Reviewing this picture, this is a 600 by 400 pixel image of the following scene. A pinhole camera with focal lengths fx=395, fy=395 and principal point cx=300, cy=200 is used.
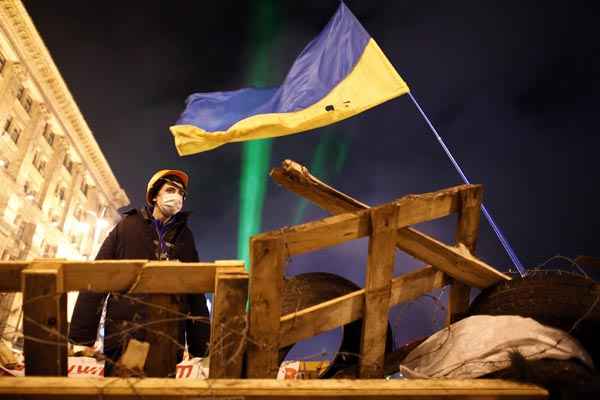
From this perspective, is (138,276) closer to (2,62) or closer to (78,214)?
(2,62)

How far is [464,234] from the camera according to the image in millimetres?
4152

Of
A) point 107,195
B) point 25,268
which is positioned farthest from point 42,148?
point 25,268

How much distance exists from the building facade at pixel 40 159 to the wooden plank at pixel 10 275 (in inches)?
1333

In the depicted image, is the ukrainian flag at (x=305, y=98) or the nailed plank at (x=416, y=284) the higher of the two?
the ukrainian flag at (x=305, y=98)

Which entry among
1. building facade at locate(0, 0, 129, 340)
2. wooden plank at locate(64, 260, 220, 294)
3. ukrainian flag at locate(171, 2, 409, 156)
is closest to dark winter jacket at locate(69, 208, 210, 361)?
wooden plank at locate(64, 260, 220, 294)

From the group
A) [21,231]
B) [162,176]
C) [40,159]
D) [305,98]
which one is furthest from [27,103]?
[162,176]

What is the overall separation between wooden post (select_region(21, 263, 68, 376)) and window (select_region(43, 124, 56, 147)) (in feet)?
159

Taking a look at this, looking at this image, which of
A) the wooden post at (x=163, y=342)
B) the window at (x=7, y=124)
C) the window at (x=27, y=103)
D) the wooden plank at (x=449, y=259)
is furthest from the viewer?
the window at (x=27, y=103)

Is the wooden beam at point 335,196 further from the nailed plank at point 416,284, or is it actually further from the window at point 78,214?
the window at point 78,214

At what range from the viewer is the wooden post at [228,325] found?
8.95 ft

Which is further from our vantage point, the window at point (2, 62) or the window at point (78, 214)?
the window at point (78, 214)

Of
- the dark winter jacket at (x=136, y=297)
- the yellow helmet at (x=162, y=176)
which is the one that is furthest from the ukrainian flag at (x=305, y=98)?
the dark winter jacket at (x=136, y=297)

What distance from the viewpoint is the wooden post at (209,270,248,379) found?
273cm

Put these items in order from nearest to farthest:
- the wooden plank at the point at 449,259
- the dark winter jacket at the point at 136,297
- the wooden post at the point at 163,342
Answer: the wooden post at the point at 163,342, the wooden plank at the point at 449,259, the dark winter jacket at the point at 136,297
